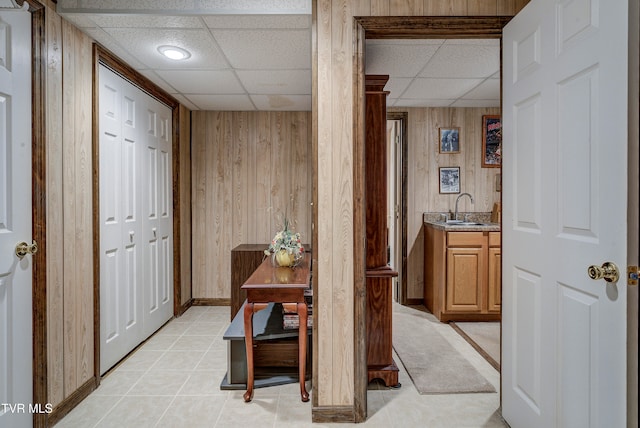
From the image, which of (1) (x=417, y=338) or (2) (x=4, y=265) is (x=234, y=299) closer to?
(1) (x=417, y=338)

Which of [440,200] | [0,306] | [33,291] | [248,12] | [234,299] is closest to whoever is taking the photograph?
[0,306]

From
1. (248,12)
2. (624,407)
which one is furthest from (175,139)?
(624,407)

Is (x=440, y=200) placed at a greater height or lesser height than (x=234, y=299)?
greater

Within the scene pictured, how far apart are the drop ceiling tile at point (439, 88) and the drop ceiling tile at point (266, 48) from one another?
117 cm

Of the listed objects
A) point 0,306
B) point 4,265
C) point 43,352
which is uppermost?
point 4,265

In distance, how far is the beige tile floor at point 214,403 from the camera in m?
2.07

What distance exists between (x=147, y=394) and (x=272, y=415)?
0.82 metres

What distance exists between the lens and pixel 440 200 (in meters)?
4.41

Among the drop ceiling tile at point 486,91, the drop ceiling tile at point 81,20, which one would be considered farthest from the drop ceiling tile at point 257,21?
the drop ceiling tile at point 486,91

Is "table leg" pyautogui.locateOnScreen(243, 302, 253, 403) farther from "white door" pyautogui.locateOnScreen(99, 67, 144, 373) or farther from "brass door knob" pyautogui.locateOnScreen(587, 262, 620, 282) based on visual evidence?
"brass door knob" pyautogui.locateOnScreen(587, 262, 620, 282)

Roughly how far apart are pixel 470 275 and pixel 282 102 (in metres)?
2.54

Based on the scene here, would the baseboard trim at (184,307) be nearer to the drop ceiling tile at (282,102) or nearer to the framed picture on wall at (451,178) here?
the drop ceiling tile at (282,102)

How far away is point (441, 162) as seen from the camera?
4.39m

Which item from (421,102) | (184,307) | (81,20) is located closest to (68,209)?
(81,20)
